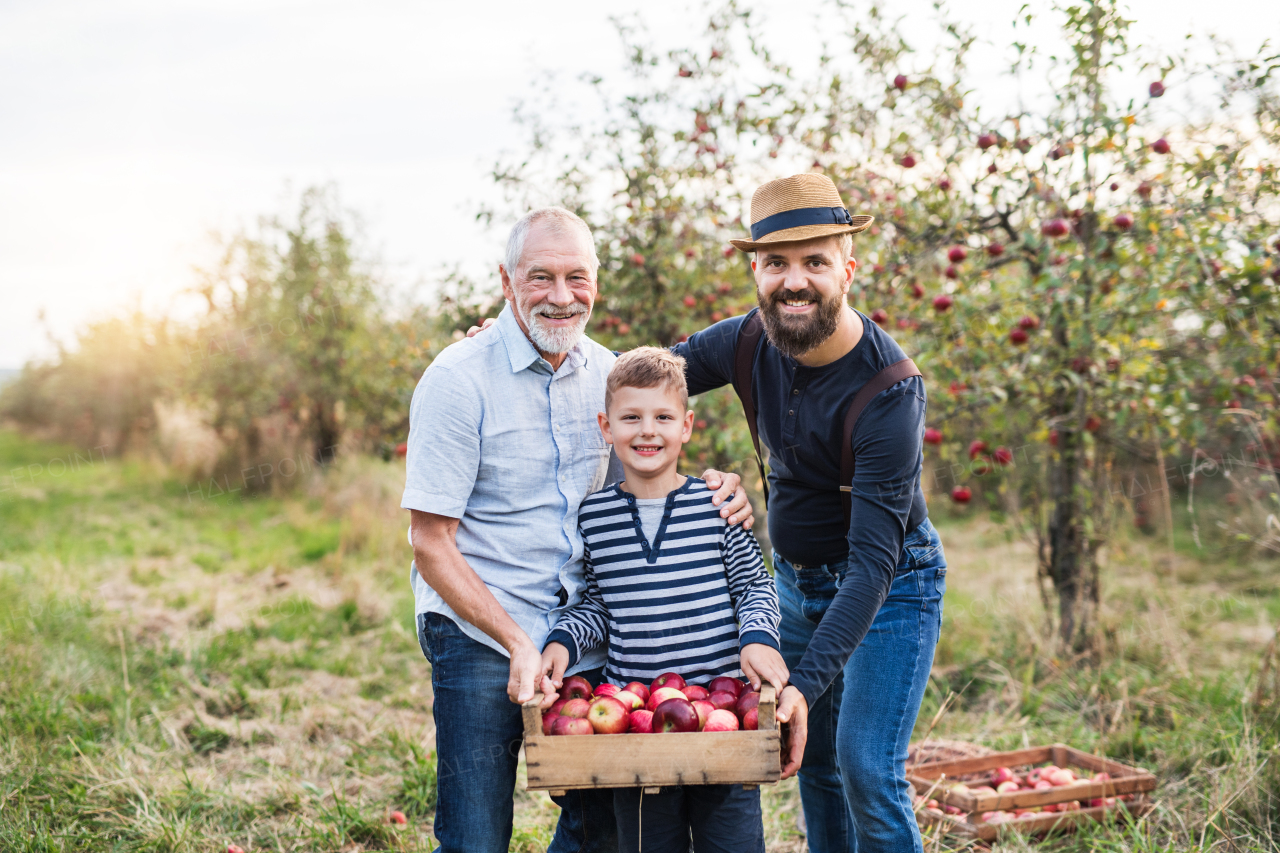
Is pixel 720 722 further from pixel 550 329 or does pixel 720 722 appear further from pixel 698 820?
pixel 550 329

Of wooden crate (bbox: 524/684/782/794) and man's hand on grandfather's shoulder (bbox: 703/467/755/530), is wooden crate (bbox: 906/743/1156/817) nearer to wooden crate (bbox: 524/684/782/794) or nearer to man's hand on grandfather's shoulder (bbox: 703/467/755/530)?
man's hand on grandfather's shoulder (bbox: 703/467/755/530)

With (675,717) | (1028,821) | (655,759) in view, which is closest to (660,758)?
(655,759)

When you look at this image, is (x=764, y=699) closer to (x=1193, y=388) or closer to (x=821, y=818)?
(x=821, y=818)

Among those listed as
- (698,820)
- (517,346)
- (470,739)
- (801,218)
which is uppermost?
(801,218)

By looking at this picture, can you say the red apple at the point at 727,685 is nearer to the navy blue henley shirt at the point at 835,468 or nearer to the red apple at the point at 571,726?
the navy blue henley shirt at the point at 835,468

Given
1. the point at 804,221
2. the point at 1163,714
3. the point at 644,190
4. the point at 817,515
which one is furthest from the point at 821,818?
the point at 644,190

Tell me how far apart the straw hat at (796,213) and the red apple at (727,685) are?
1.22 metres

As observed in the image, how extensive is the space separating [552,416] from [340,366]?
1086 cm

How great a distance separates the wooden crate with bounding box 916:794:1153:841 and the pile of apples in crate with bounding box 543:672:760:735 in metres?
1.75

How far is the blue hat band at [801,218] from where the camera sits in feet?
8.73

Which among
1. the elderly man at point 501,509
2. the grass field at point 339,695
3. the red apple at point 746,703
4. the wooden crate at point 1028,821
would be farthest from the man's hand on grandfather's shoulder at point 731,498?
the wooden crate at point 1028,821

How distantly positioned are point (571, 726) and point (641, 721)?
0.17 m

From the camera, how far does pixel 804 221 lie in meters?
2.66

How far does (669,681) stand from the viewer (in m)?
2.48
